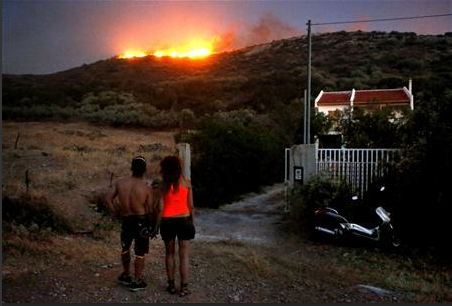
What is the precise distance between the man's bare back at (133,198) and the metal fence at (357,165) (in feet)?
19.7

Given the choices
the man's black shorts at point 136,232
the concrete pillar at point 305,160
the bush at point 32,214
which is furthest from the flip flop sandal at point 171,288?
the concrete pillar at point 305,160

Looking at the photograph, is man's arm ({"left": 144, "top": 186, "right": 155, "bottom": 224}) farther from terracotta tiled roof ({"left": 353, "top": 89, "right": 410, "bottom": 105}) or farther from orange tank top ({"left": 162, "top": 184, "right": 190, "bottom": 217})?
terracotta tiled roof ({"left": 353, "top": 89, "right": 410, "bottom": 105})

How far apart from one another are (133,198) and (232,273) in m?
2.11

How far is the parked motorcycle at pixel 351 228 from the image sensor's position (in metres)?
9.09

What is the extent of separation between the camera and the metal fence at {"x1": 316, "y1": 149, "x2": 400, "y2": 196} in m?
10.6

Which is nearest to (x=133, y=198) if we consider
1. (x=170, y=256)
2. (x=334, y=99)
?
(x=170, y=256)

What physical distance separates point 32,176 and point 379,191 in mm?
9204

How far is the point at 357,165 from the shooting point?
1097 centimetres

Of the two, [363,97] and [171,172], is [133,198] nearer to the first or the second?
[171,172]

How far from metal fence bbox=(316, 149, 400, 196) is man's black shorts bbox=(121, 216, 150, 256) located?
603cm

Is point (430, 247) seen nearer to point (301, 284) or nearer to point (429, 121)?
point (429, 121)

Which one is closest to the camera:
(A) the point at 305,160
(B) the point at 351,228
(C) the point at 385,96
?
(B) the point at 351,228

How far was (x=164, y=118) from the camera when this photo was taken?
1261 inches

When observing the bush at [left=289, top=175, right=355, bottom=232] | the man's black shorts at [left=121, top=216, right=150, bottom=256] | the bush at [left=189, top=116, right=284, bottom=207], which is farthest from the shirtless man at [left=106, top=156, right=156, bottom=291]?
the bush at [left=189, top=116, right=284, bottom=207]
